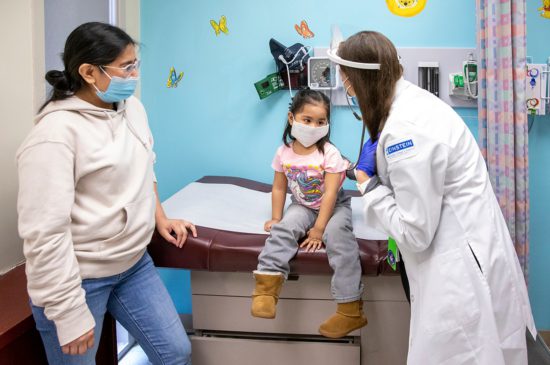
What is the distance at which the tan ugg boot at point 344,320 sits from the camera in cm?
183

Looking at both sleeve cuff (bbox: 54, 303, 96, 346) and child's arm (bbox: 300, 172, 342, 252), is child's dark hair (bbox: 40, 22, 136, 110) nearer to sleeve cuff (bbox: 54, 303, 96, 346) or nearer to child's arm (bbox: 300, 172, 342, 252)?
sleeve cuff (bbox: 54, 303, 96, 346)

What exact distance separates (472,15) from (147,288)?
196 cm

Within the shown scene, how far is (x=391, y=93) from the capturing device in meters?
1.48

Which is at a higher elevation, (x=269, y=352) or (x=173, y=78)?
(x=173, y=78)

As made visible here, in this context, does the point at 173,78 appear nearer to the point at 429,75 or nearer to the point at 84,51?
the point at 429,75

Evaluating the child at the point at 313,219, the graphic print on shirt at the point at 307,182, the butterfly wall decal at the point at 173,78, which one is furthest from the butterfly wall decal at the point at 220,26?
the graphic print on shirt at the point at 307,182

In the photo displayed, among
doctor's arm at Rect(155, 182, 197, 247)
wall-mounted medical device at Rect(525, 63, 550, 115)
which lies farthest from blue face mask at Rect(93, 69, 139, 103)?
wall-mounted medical device at Rect(525, 63, 550, 115)

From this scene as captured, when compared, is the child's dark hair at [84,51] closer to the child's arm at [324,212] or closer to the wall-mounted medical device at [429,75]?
the child's arm at [324,212]

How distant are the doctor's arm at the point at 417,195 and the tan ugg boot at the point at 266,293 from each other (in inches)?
19.8

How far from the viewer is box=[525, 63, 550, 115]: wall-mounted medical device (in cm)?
255

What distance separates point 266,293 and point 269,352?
1.15 ft

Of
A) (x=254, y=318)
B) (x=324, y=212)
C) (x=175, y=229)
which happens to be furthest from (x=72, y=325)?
(x=324, y=212)

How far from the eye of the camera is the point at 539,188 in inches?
107

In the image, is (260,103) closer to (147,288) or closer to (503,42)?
(503,42)
